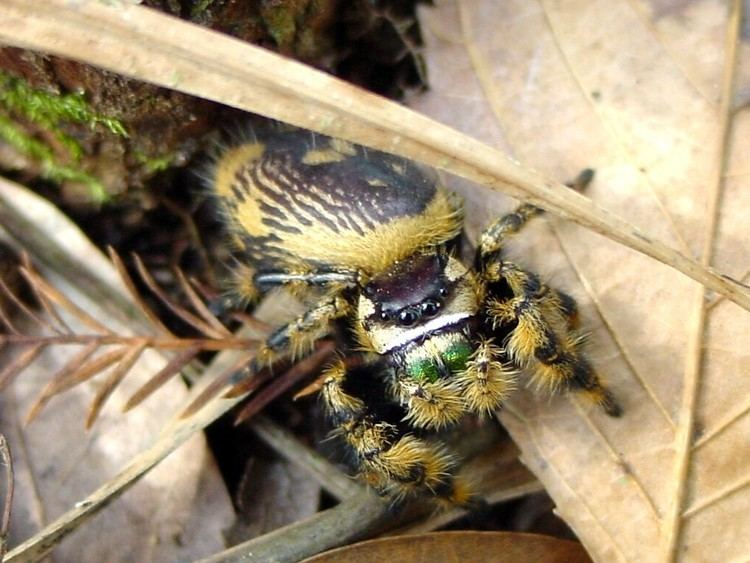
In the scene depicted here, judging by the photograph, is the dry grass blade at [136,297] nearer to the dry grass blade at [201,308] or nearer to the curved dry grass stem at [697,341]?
the dry grass blade at [201,308]

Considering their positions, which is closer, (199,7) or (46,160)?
(199,7)

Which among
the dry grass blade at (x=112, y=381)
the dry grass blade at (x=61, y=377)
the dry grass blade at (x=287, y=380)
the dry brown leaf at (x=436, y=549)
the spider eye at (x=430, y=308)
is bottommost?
the dry brown leaf at (x=436, y=549)

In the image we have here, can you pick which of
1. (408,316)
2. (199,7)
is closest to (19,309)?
(199,7)

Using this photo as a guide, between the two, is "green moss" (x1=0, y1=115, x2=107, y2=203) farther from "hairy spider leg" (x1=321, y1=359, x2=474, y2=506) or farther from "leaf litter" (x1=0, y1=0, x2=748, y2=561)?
"leaf litter" (x1=0, y1=0, x2=748, y2=561)

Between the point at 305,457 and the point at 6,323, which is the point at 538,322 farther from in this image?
the point at 6,323

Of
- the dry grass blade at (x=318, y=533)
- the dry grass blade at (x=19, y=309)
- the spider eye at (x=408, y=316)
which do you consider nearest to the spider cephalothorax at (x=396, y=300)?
the spider eye at (x=408, y=316)

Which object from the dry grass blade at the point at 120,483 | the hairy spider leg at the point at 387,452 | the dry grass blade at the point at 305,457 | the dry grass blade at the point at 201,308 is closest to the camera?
the dry grass blade at the point at 120,483
